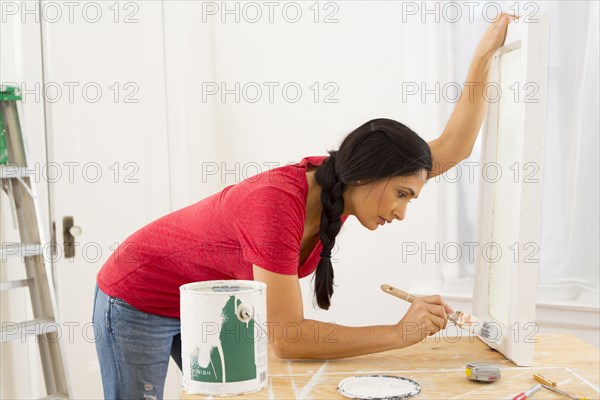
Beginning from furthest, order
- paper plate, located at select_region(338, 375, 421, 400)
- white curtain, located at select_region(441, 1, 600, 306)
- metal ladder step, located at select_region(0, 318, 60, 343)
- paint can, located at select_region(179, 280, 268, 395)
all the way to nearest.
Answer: white curtain, located at select_region(441, 1, 600, 306) → metal ladder step, located at select_region(0, 318, 60, 343) → paper plate, located at select_region(338, 375, 421, 400) → paint can, located at select_region(179, 280, 268, 395)

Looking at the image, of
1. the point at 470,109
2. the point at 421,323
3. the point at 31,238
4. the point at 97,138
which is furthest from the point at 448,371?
the point at 97,138

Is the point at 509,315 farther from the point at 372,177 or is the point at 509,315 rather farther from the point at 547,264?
the point at 547,264

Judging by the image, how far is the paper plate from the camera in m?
1.27

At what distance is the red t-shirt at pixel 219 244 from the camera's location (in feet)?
4.86

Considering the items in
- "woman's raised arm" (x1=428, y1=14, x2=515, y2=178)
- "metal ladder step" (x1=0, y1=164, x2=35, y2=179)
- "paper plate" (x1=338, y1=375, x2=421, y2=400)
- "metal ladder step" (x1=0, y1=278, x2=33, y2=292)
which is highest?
"woman's raised arm" (x1=428, y1=14, x2=515, y2=178)

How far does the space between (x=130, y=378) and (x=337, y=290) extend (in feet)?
4.34

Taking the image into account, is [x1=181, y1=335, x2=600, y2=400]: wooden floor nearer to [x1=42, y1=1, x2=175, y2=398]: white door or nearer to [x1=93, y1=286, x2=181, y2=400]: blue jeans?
[x1=93, y1=286, x2=181, y2=400]: blue jeans

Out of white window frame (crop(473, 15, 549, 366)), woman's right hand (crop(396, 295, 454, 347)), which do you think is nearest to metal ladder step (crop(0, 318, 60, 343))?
woman's right hand (crop(396, 295, 454, 347))

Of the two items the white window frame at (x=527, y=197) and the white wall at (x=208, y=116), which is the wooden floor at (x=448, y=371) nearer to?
the white window frame at (x=527, y=197)

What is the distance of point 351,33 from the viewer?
9.46 ft

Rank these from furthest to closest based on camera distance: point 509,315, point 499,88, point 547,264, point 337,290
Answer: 1. point 337,290
2. point 547,264
3. point 499,88
4. point 509,315

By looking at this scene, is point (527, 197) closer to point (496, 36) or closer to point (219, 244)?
point (496, 36)

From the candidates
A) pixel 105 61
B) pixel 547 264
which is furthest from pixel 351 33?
pixel 547 264

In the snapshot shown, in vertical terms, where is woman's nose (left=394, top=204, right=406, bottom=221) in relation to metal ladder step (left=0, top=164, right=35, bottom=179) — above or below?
below
